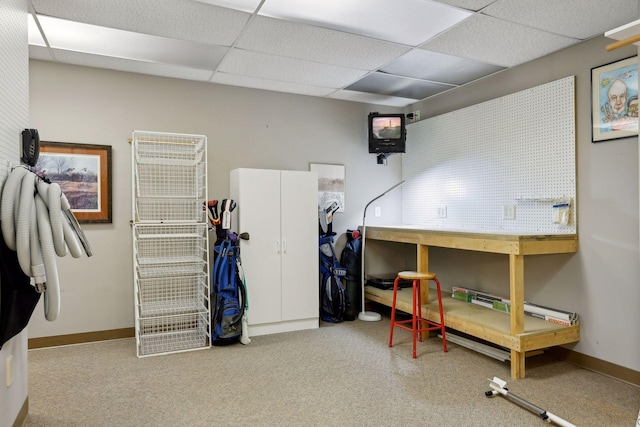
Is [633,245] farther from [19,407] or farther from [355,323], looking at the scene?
[19,407]

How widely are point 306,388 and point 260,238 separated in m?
1.66

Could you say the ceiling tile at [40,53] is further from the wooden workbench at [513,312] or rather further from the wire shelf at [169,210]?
the wooden workbench at [513,312]

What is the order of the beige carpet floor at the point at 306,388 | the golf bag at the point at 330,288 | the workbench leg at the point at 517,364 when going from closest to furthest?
the beige carpet floor at the point at 306,388 → the workbench leg at the point at 517,364 → the golf bag at the point at 330,288

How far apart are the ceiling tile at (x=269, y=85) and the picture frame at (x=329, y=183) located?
2.74 ft

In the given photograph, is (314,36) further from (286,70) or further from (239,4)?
(286,70)

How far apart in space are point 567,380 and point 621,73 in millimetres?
2280

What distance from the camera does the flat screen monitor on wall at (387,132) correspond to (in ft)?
15.9

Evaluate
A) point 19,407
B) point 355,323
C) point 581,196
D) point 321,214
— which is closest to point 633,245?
point 581,196

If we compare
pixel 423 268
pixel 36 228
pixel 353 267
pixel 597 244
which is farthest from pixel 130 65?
pixel 597 244

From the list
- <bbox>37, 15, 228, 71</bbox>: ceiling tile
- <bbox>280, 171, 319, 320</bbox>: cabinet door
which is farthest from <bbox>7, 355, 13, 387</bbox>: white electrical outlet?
<bbox>280, 171, 319, 320</bbox>: cabinet door

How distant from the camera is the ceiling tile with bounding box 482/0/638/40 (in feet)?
8.61

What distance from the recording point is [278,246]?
4.18 meters

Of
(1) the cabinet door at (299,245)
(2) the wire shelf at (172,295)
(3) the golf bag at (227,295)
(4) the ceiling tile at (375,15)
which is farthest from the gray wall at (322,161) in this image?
(4) the ceiling tile at (375,15)

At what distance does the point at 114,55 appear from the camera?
11.7ft
